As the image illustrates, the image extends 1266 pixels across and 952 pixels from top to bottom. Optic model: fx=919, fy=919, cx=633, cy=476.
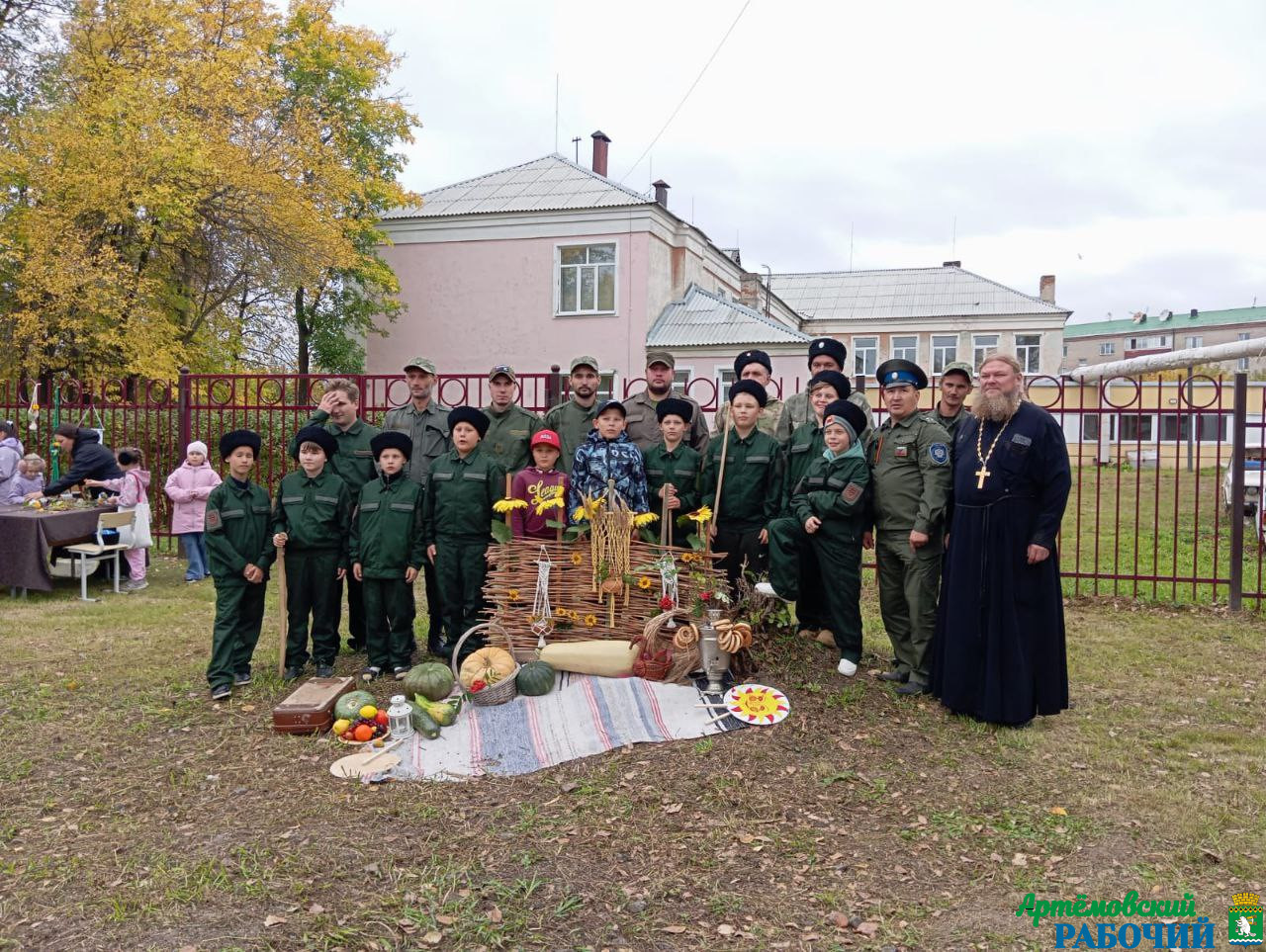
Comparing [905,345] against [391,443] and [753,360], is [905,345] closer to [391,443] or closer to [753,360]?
[753,360]

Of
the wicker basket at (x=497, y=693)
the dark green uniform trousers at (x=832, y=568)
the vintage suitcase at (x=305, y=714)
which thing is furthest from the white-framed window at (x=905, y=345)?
the vintage suitcase at (x=305, y=714)

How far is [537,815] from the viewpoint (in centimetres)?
404

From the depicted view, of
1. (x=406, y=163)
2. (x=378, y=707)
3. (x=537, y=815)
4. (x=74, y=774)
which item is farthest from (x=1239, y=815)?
(x=406, y=163)

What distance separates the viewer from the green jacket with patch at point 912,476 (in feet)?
17.6

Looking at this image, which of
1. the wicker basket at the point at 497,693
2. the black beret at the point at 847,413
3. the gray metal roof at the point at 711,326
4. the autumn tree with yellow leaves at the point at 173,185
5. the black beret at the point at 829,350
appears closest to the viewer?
the wicker basket at the point at 497,693

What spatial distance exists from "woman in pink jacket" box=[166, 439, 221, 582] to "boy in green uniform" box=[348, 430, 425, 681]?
4640mm

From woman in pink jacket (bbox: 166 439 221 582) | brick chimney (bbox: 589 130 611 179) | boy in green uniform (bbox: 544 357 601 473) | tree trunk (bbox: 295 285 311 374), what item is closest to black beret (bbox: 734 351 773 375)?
boy in green uniform (bbox: 544 357 601 473)

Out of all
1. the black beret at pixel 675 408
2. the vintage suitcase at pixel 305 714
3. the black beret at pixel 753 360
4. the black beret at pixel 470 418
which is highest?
the black beret at pixel 753 360

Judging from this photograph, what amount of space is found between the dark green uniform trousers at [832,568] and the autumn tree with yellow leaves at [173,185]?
1336 centimetres

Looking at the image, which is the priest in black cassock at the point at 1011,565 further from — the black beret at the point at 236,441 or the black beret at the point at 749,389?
the black beret at the point at 236,441

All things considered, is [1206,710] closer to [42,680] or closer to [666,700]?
[666,700]

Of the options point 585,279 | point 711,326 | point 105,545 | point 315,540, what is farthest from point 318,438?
point 711,326

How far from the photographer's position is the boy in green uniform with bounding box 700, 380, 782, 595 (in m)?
5.98

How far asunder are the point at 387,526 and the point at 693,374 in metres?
16.5
